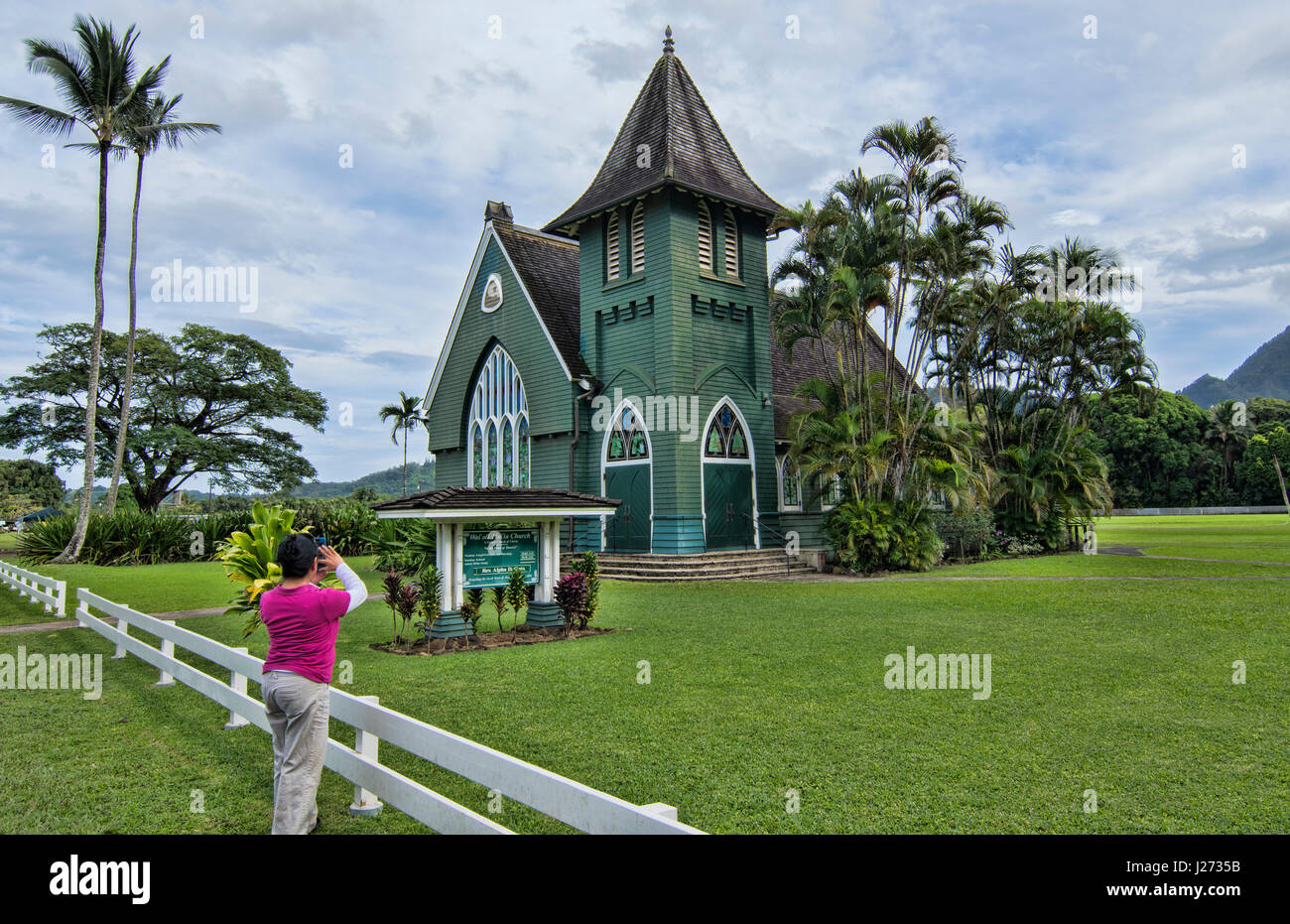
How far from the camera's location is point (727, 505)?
2177 cm

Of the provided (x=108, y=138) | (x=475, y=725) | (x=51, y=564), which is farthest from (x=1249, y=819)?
(x=108, y=138)

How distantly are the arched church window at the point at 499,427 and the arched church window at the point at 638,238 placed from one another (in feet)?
17.9

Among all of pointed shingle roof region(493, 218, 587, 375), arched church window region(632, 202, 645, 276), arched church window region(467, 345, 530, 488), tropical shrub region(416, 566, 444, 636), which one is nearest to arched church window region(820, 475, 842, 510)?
pointed shingle roof region(493, 218, 587, 375)

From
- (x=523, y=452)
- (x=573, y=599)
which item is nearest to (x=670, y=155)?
(x=523, y=452)

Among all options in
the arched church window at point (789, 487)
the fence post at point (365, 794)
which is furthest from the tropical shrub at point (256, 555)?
the arched church window at point (789, 487)

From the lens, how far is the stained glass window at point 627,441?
21578mm

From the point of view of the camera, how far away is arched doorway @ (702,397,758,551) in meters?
21.4

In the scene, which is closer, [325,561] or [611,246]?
[325,561]

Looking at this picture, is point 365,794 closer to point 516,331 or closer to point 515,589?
point 515,589

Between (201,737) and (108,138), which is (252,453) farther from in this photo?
(201,737)

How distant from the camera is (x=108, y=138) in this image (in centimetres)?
2723

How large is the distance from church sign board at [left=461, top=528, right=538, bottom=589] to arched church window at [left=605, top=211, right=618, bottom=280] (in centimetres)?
1281

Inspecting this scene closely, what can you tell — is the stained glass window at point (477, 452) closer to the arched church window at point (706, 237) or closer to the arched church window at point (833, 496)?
the arched church window at point (706, 237)

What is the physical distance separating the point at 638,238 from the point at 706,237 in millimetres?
1922
